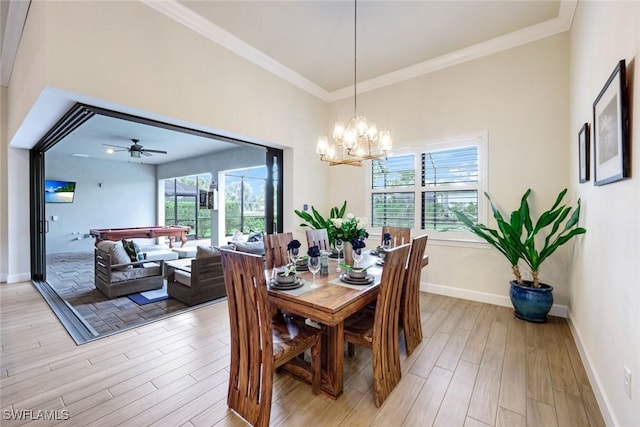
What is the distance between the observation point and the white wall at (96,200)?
26.5 ft

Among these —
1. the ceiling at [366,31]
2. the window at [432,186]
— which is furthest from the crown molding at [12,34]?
the window at [432,186]

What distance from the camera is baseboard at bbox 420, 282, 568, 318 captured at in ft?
10.6

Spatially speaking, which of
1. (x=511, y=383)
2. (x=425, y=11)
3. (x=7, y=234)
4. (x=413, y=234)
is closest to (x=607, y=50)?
(x=425, y=11)

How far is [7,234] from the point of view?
15.7 feet

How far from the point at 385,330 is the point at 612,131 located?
1.90 metres

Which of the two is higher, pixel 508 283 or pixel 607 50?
pixel 607 50

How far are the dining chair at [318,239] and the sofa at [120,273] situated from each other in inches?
115

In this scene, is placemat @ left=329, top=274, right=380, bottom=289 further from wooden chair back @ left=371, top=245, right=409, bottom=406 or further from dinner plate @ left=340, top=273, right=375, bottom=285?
wooden chair back @ left=371, top=245, right=409, bottom=406

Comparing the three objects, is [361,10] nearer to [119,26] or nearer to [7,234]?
[119,26]

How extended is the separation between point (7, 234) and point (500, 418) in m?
7.33

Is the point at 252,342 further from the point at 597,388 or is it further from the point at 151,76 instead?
the point at 151,76

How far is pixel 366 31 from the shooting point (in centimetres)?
337

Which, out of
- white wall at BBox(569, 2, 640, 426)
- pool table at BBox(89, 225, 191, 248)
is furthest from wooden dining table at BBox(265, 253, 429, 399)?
pool table at BBox(89, 225, 191, 248)

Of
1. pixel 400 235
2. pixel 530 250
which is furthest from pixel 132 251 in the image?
pixel 530 250
